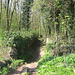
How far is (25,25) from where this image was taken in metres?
20.9

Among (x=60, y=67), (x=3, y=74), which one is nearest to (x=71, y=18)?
(x=60, y=67)

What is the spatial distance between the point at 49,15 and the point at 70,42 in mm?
4948

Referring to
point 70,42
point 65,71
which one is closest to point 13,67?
point 65,71

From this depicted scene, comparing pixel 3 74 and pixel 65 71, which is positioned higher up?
pixel 65 71

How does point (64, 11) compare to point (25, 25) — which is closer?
point (64, 11)

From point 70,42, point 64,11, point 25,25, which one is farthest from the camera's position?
point 25,25

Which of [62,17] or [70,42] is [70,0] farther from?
[70,42]

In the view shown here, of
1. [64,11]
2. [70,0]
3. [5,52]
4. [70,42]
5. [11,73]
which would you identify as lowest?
[11,73]

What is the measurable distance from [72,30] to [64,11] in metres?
2.06

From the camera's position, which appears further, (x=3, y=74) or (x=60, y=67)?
(x=3, y=74)

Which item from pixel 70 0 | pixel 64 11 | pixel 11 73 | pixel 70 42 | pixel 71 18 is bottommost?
pixel 11 73

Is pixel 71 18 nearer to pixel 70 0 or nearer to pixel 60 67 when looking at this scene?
pixel 70 0

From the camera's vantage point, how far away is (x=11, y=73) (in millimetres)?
6562

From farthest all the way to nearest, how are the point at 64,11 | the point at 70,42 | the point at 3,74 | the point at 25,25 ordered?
the point at 25,25 < the point at 64,11 < the point at 70,42 < the point at 3,74
